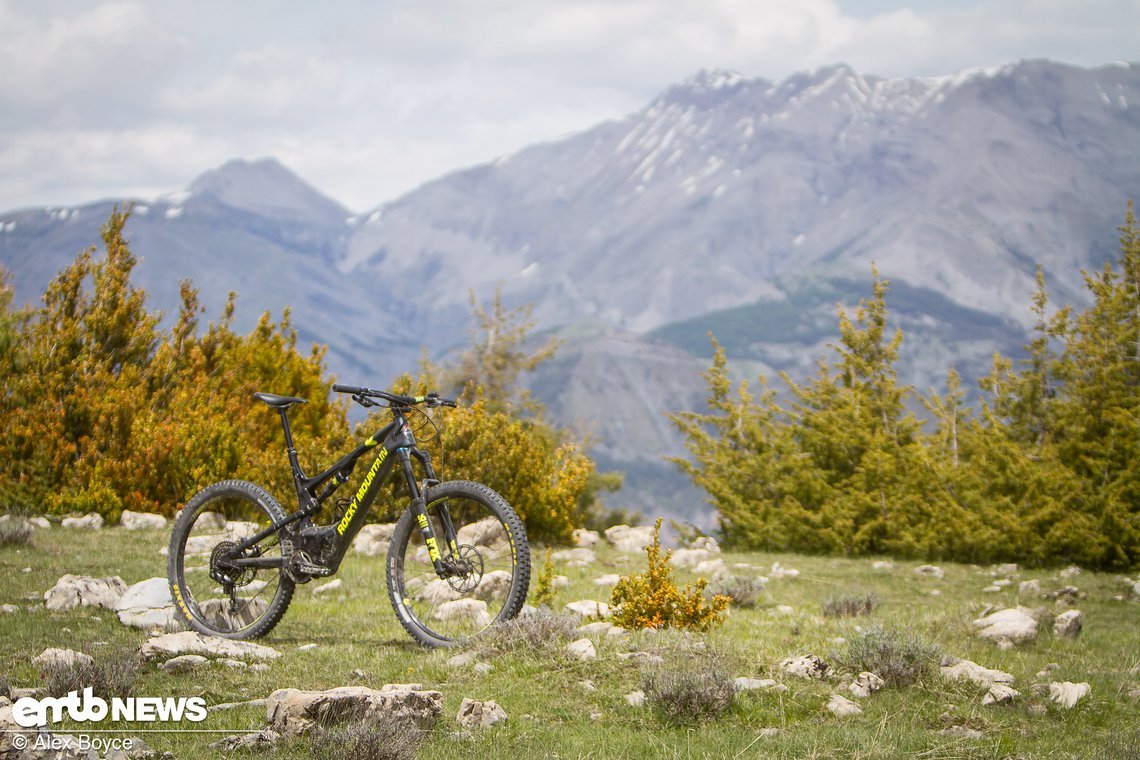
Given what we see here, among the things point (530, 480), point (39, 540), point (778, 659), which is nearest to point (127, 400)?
point (39, 540)

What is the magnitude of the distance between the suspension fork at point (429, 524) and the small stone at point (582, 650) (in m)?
1.07

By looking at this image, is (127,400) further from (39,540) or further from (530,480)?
(530,480)

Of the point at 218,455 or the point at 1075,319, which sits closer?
the point at 218,455

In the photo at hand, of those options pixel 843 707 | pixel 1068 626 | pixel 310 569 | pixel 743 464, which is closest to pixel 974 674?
pixel 843 707

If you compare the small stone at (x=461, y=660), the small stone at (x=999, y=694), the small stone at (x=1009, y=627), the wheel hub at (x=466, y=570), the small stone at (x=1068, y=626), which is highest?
the wheel hub at (x=466, y=570)

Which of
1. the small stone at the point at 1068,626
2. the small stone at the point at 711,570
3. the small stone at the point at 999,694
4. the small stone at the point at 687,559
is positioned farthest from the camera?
the small stone at the point at 687,559

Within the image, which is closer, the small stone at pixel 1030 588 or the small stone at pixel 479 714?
the small stone at pixel 479 714

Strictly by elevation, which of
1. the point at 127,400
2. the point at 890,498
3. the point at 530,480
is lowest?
the point at 890,498

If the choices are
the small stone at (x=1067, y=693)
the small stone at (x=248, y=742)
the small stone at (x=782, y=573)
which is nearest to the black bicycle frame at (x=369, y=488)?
the small stone at (x=248, y=742)

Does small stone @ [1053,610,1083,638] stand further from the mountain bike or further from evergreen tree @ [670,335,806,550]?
evergreen tree @ [670,335,806,550]

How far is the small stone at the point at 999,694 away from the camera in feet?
19.2

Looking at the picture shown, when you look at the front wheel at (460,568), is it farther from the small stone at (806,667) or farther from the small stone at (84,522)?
the small stone at (84,522)

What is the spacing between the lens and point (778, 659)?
21.4ft

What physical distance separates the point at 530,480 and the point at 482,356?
92.7 ft
